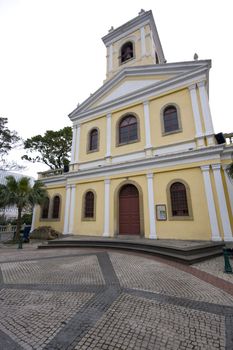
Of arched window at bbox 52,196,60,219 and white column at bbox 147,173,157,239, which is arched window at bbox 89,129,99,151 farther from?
white column at bbox 147,173,157,239

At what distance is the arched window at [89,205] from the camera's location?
11930 millimetres

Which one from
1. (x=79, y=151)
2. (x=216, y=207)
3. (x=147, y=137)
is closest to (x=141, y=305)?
(x=216, y=207)

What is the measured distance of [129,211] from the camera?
420 inches

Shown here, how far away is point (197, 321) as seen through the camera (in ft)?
8.71

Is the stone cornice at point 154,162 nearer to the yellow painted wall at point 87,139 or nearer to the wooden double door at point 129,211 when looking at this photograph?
the yellow painted wall at point 87,139

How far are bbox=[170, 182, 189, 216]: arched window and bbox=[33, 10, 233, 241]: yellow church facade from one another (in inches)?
2.1

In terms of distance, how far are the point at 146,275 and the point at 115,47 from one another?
62.6 feet

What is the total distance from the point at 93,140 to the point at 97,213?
602cm

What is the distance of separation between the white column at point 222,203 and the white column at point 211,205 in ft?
0.93

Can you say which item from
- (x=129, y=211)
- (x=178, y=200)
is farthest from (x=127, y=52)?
(x=129, y=211)

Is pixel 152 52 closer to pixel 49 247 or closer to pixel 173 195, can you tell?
pixel 173 195

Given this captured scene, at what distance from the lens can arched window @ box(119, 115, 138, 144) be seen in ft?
39.0

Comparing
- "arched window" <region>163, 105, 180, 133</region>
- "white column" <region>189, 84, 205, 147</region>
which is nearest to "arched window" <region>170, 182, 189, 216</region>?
"white column" <region>189, 84, 205, 147</region>

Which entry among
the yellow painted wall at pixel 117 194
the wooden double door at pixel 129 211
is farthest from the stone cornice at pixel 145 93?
the wooden double door at pixel 129 211
